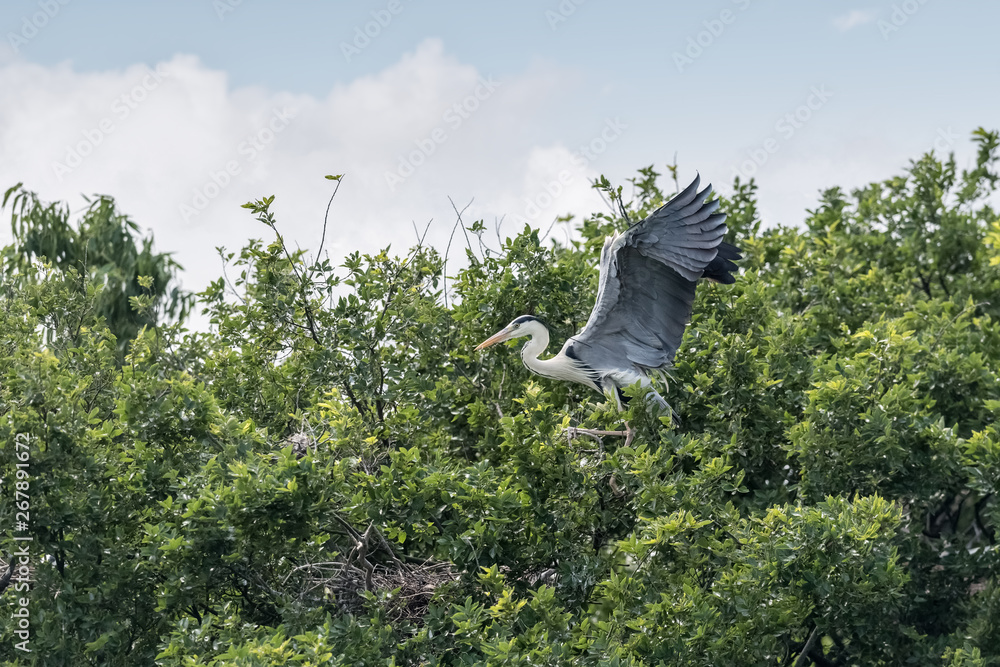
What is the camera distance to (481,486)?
4.87 m

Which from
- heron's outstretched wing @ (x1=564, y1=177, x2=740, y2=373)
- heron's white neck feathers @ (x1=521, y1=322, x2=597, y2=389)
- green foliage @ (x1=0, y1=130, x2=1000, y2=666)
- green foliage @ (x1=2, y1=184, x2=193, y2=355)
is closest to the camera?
green foliage @ (x1=0, y1=130, x2=1000, y2=666)

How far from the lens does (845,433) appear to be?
5.57 m

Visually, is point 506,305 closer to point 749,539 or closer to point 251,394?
point 251,394

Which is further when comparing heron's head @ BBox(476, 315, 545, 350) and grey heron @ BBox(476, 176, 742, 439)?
heron's head @ BBox(476, 315, 545, 350)

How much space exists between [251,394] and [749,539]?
3.51 m

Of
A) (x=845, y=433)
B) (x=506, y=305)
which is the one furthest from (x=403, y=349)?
(x=845, y=433)

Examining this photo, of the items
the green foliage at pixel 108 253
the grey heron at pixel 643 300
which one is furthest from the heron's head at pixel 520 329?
the green foliage at pixel 108 253

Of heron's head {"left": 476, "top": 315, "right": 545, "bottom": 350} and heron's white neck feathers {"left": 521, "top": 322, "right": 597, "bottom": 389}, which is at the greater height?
heron's head {"left": 476, "top": 315, "right": 545, "bottom": 350}

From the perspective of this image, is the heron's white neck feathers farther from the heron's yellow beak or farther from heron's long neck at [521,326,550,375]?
the heron's yellow beak

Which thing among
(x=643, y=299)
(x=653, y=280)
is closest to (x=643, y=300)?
(x=643, y=299)

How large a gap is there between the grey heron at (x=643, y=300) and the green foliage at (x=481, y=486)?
298 millimetres

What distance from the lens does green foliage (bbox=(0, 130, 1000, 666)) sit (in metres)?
4.71

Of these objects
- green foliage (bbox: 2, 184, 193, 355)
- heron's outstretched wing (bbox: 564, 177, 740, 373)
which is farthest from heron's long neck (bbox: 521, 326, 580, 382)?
green foliage (bbox: 2, 184, 193, 355)

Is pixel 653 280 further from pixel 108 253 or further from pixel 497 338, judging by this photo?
pixel 108 253
